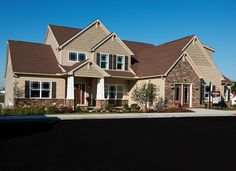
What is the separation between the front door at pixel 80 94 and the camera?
27.2 metres

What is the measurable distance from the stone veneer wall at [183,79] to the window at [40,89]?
436 inches

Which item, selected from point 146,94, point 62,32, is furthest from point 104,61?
point 146,94

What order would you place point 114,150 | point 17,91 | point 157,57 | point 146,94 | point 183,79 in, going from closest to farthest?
point 114,150 → point 17,91 → point 146,94 → point 183,79 → point 157,57

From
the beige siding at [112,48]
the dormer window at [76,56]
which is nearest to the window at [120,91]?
the beige siding at [112,48]

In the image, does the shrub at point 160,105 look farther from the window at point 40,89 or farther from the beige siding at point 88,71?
the window at point 40,89

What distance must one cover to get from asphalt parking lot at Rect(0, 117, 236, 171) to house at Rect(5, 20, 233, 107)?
42.8 ft

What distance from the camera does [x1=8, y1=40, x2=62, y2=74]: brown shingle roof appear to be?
24.8 metres

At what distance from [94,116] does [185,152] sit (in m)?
10.8

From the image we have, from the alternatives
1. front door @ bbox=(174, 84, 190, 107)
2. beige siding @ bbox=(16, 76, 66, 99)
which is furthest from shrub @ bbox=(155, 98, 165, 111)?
beige siding @ bbox=(16, 76, 66, 99)

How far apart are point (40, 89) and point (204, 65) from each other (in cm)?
1784

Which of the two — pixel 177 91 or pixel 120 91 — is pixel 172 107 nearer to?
pixel 177 91

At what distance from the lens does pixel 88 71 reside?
24.9m

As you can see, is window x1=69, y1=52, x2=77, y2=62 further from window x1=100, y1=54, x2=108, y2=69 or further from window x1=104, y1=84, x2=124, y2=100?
window x1=104, y1=84, x2=124, y2=100

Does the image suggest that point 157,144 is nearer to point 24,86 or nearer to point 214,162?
point 214,162
